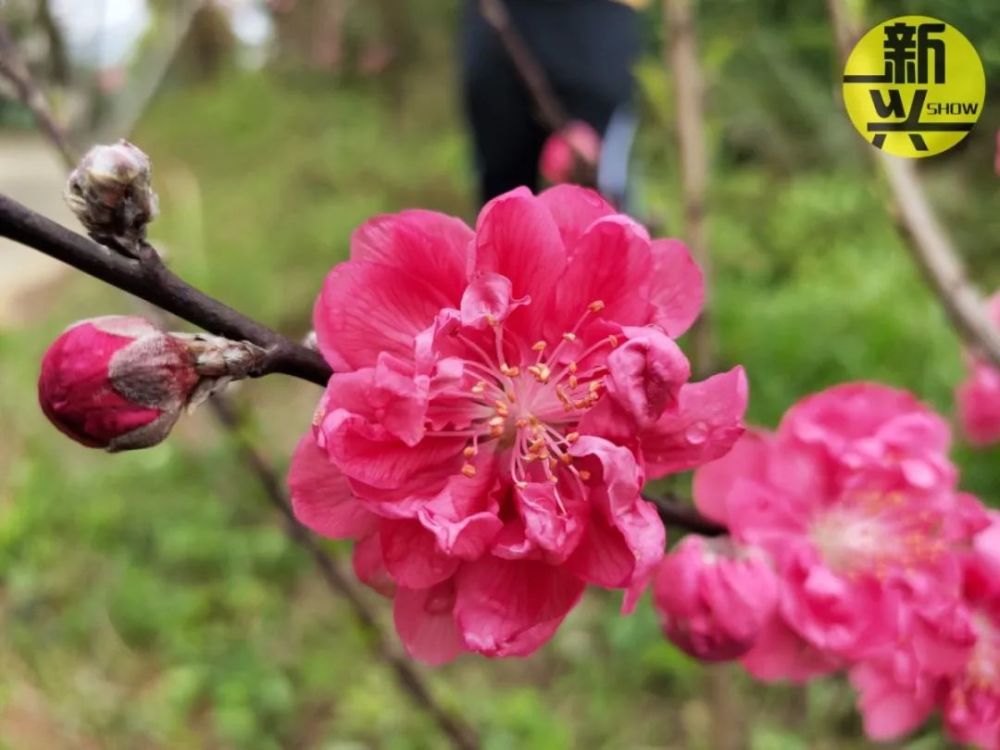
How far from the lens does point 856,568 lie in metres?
0.49

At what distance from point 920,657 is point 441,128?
3476 mm

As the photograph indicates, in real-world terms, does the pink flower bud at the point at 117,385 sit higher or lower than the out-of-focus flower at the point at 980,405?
higher

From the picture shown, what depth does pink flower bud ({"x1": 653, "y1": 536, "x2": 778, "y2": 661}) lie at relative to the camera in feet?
1.35

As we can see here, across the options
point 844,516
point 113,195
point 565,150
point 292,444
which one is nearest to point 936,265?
point 844,516

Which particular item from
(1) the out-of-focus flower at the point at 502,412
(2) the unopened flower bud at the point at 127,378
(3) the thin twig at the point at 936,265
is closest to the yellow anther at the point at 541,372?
(1) the out-of-focus flower at the point at 502,412

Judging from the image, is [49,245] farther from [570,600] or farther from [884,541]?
[884,541]

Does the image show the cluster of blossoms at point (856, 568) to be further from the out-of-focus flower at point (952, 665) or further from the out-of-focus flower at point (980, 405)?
the out-of-focus flower at point (980, 405)

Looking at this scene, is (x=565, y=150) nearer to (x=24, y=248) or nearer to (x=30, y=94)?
(x=30, y=94)

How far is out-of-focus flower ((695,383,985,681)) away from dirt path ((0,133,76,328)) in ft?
5.90

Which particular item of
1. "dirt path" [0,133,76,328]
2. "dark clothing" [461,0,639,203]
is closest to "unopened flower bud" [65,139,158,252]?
"dark clothing" [461,0,639,203]

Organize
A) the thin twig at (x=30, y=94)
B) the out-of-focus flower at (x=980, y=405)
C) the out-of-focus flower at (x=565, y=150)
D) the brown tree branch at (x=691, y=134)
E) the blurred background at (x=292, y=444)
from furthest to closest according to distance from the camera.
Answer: the out-of-focus flower at (x=565, y=150) → the blurred background at (x=292, y=444) → the out-of-focus flower at (x=980, y=405) → the brown tree branch at (x=691, y=134) → the thin twig at (x=30, y=94)

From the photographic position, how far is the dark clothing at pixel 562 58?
4.43 ft

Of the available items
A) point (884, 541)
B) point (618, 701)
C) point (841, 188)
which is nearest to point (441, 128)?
point (841, 188)

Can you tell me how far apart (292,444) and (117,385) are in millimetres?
1533
